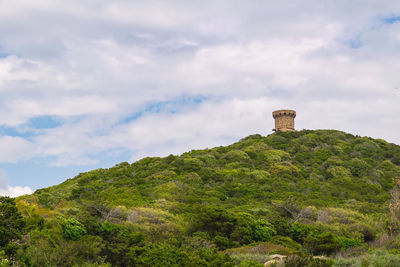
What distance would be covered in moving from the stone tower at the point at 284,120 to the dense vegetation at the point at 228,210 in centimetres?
201

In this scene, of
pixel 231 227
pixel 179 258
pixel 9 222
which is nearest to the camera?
pixel 179 258

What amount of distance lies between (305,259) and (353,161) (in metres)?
42.0

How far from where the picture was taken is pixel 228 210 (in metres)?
32.6

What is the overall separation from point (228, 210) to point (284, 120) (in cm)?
4277

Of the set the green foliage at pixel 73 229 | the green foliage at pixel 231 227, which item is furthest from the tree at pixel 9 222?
the green foliage at pixel 231 227

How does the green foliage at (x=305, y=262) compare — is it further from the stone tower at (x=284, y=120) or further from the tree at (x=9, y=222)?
the stone tower at (x=284, y=120)

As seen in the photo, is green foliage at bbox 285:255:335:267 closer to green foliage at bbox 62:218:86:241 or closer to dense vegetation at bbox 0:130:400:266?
dense vegetation at bbox 0:130:400:266

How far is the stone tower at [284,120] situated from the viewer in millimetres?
72525

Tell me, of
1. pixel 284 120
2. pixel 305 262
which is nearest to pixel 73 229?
pixel 305 262

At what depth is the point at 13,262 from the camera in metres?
18.8

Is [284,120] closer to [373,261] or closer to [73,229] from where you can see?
[73,229]

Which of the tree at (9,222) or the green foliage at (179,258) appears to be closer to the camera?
the green foliage at (179,258)

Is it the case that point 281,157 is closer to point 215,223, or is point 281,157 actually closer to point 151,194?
point 151,194

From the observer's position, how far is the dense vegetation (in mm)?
19781
